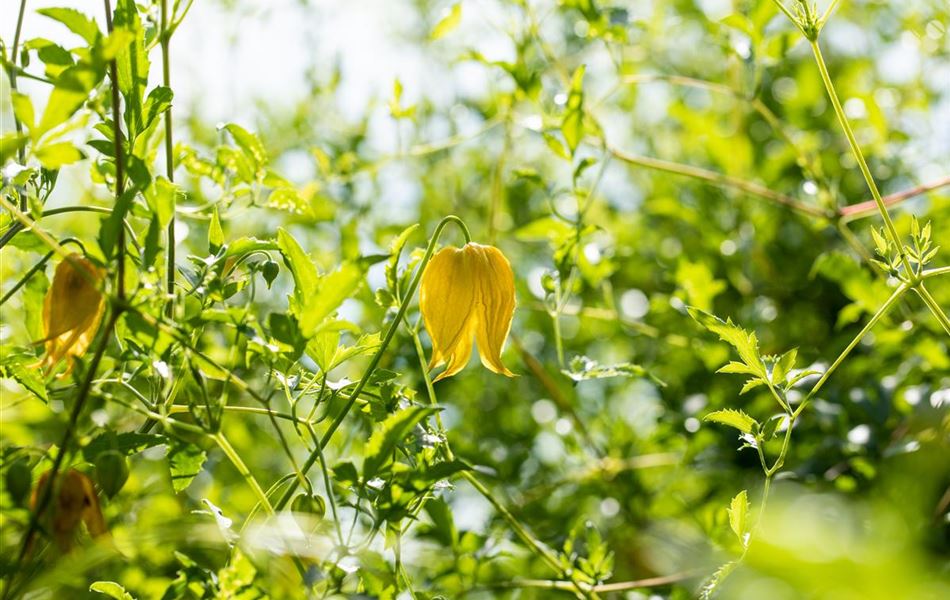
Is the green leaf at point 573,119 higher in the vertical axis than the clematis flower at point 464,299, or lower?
higher

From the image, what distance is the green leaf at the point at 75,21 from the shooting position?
564 millimetres

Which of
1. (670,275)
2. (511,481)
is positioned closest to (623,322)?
(670,275)

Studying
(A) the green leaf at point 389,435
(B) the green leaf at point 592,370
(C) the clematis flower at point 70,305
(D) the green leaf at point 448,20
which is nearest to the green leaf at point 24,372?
(C) the clematis flower at point 70,305

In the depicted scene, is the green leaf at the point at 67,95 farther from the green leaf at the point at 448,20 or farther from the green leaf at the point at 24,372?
the green leaf at the point at 448,20

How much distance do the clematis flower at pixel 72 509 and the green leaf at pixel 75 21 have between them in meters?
0.26

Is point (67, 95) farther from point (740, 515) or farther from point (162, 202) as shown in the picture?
point (740, 515)

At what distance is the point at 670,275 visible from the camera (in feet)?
4.07

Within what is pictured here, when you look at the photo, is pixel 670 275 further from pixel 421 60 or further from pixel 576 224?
pixel 421 60

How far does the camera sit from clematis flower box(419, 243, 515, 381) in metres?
0.74

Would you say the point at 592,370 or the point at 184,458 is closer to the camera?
the point at 184,458

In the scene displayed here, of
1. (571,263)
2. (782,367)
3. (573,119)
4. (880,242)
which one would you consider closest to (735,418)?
(782,367)

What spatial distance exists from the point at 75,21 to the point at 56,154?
99mm

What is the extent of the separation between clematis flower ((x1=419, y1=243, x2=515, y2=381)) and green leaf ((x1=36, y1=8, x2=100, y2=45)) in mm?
287

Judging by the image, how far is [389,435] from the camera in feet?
1.79
